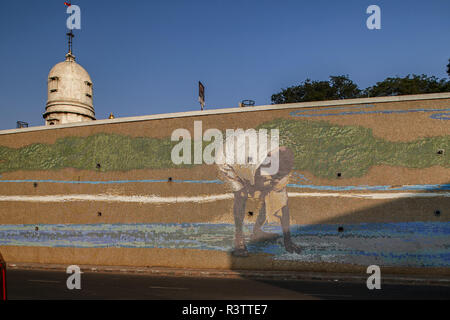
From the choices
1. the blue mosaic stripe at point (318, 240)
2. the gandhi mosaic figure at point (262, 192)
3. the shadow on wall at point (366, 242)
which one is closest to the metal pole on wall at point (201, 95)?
the gandhi mosaic figure at point (262, 192)

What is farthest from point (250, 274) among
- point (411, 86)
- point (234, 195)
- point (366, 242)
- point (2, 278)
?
point (411, 86)

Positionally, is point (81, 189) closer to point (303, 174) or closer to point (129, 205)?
point (129, 205)

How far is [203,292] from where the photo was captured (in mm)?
10273

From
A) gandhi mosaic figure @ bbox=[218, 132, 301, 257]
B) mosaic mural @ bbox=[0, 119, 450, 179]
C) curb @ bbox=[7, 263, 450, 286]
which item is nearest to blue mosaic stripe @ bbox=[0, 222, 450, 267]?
gandhi mosaic figure @ bbox=[218, 132, 301, 257]

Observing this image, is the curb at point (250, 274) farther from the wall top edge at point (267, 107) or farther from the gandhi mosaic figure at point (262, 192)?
the wall top edge at point (267, 107)

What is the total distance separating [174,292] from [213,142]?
7.95m

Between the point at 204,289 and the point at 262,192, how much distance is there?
590 cm

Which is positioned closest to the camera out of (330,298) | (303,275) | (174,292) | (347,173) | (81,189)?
(330,298)

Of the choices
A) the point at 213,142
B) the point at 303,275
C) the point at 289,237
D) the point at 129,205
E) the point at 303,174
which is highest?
the point at 213,142

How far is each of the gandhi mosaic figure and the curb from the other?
1.30 m

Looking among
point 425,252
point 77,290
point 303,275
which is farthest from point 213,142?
point 425,252

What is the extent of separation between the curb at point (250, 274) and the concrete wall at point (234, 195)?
0.73 meters

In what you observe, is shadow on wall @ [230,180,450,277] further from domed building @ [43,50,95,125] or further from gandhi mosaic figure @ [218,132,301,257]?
domed building @ [43,50,95,125]

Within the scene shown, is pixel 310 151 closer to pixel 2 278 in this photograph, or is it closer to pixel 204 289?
pixel 204 289
